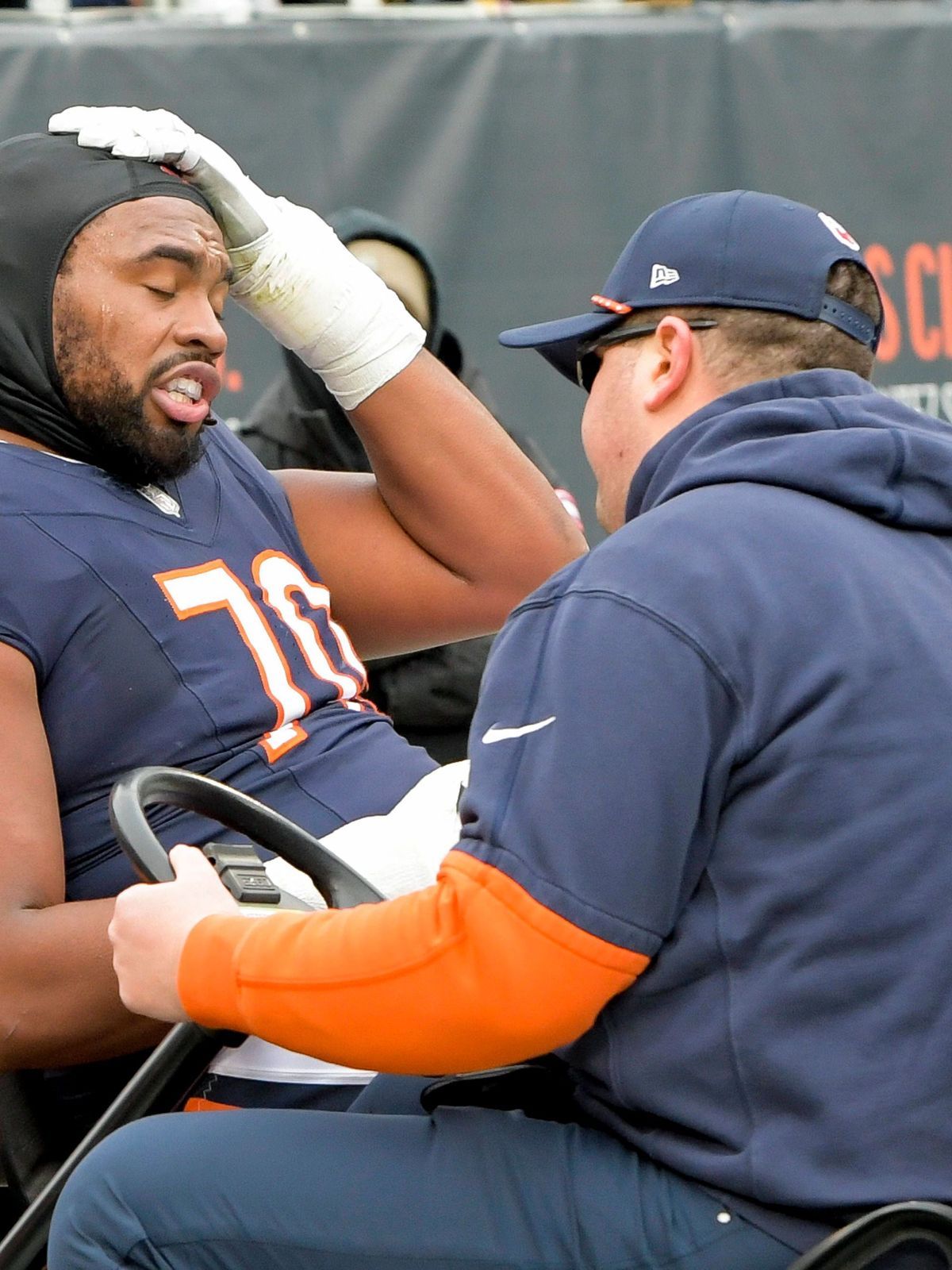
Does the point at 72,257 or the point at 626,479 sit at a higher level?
the point at 72,257

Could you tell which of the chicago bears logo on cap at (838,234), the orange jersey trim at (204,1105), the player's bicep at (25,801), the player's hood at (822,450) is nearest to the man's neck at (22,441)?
the player's bicep at (25,801)

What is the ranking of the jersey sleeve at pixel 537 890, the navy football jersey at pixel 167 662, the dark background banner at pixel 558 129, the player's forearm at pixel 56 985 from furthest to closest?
the dark background banner at pixel 558 129 → the navy football jersey at pixel 167 662 → the player's forearm at pixel 56 985 → the jersey sleeve at pixel 537 890

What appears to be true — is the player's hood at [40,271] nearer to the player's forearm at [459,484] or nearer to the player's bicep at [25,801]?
the player's bicep at [25,801]

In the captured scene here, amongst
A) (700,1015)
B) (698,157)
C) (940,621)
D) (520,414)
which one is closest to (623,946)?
(700,1015)

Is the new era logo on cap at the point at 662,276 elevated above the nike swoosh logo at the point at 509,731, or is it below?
above

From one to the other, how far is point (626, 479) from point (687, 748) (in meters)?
0.46

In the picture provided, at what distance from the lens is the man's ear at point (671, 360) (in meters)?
1.87

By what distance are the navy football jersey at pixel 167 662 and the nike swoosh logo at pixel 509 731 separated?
30.4 inches

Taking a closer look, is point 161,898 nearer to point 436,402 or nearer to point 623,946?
point 623,946

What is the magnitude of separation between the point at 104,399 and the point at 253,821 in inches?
29.5

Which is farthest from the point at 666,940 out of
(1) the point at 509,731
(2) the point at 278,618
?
(2) the point at 278,618

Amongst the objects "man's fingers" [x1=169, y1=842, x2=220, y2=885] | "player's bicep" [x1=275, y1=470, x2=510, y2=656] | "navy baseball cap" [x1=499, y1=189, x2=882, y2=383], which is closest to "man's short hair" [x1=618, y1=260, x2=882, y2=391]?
"navy baseball cap" [x1=499, y1=189, x2=882, y2=383]

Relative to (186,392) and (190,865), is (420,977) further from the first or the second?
(186,392)

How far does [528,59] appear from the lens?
566cm
